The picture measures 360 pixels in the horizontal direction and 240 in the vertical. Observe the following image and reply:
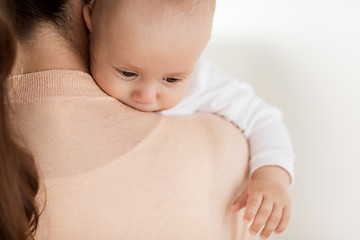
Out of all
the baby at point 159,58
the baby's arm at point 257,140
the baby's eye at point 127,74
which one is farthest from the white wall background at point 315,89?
the baby's eye at point 127,74

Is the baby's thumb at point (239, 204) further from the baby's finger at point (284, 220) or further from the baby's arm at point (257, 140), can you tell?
the baby's finger at point (284, 220)

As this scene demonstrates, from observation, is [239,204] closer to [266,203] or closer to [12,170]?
[266,203]

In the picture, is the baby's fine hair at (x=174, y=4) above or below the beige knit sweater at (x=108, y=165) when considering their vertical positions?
above

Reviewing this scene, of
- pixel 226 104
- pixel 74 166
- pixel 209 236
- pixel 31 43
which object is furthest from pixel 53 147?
pixel 226 104

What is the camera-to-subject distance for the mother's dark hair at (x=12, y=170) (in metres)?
0.55

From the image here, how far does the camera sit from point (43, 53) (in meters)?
0.67

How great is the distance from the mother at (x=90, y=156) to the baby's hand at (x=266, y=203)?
10 cm

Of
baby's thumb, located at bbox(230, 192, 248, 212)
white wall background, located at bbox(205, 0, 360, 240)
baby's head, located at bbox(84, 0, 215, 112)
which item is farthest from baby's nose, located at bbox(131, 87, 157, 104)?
white wall background, located at bbox(205, 0, 360, 240)

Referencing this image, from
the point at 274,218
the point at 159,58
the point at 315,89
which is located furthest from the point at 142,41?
the point at 315,89

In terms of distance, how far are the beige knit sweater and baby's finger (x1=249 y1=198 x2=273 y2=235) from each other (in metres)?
0.13

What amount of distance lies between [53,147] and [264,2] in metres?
1.11

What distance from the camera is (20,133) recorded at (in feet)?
1.98

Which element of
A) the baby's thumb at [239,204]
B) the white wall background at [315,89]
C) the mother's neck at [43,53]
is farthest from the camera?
the white wall background at [315,89]

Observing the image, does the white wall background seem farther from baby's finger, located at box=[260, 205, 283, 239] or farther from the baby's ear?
the baby's ear
